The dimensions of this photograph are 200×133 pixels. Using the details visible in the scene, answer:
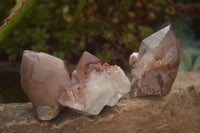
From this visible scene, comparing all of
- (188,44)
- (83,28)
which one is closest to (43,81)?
(83,28)

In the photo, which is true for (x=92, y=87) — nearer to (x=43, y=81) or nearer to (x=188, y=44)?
(x=43, y=81)

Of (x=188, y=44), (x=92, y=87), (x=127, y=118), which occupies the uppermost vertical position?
(x=92, y=87)

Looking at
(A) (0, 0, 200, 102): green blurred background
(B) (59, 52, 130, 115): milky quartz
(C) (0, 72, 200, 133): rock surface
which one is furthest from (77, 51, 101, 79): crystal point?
(A) (0, 0, 200, 102): green blurred background

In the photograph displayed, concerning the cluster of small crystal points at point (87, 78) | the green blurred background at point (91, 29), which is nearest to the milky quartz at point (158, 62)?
the cluster of small crystal points at point (87, 78)

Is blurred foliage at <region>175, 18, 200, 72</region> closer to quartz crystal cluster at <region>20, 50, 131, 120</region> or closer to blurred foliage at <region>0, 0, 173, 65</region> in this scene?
blurred foliage at <region>0, 0, 173, 65</region>

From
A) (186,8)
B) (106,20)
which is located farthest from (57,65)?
(186,8)

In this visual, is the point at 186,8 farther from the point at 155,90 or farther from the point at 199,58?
the point at 155,90
